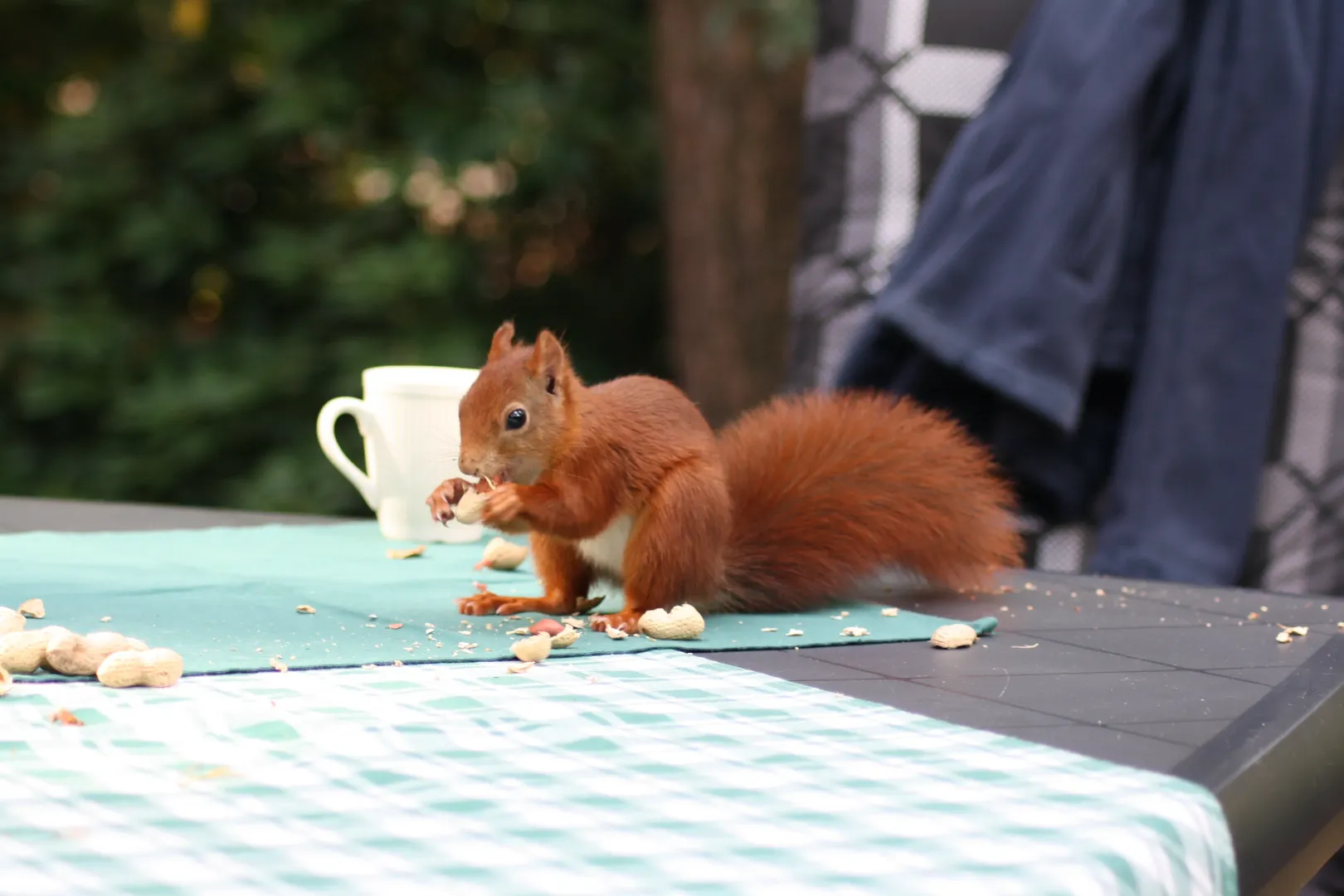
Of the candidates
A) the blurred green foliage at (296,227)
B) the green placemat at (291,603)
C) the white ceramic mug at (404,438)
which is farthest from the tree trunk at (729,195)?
the green placemat at (291,603)

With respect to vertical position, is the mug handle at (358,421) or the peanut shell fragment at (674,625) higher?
the mug handle at (358,421)

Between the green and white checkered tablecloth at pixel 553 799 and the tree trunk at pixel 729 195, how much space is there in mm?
2128

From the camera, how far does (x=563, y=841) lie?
491 millimetres

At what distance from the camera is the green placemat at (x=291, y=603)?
82 centimetres

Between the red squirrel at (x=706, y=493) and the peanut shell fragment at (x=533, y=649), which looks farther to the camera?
the red squirrel at (x=706, y=493)

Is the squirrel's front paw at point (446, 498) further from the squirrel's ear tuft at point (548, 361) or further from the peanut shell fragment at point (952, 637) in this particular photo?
the peanut shell fragment at point (952, 637)

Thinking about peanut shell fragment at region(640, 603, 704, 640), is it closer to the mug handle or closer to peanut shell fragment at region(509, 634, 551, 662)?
peanut shell fragment at region(509, 634, 551, 662)

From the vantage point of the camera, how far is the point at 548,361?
920 millimetres

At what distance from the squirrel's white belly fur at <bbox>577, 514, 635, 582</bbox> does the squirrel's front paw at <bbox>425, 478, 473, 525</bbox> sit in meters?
0.08

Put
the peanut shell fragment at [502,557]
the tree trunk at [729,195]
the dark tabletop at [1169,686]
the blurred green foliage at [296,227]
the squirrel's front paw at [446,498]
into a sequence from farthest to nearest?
1. the blurred green foliage at [296,227]
2. the tree trunk at [729,195]
3. the peanut shell fragment at [502,557]
4. the squirrel's front paw at [446,498]
5. the dark tabletop at [1169,686]

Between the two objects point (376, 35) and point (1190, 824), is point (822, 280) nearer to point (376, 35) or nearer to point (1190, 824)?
point (1190, 824)

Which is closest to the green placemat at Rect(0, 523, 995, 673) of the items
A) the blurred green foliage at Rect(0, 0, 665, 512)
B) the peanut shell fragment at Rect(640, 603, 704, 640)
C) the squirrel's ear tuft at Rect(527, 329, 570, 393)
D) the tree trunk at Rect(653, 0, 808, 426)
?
the peanut shell fragment at Rect(640, 603, 704, 640)

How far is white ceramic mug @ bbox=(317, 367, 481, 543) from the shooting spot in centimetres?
121

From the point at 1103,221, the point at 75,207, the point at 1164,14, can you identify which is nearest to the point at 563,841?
the point at 1103,221
